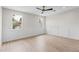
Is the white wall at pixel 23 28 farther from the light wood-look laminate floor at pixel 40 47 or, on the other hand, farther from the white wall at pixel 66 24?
A: the white wall at pixel 66 24

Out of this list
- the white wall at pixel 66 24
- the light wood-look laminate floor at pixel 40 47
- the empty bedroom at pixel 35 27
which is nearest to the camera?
the light wood-look laminate floor at pixel 40 47

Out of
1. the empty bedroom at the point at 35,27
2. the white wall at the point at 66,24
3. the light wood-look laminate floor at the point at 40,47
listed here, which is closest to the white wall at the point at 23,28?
the empty bedroom at the point at 35,27

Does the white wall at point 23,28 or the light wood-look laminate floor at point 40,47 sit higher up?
the white wall at point 23,28

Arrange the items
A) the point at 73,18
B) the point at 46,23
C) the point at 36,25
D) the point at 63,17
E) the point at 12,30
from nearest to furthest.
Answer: the point at 12,30, the point at 73,18, the point at 63,17, the point at 36,25, the point at 46,23

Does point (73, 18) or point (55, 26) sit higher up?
point (73, 18)

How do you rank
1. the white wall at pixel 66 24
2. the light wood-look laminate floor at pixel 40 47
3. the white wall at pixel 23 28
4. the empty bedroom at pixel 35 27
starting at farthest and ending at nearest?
the white wall at pixel 66 24 → the white wall at pixel 23 28 → the empty bedroom at pixel 35 27 → the light wood-look laminate floor at pixel 40 47

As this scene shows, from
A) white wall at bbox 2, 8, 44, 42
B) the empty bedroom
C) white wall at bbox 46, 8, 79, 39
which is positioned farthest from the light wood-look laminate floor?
white wall at bbox 46, 8, 79, 39

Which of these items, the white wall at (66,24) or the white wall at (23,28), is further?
the white wall at (66,24)

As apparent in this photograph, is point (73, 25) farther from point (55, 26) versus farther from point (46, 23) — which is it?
point (46, 23)

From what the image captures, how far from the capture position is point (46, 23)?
28.3 feet

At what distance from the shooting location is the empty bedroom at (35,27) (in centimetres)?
410
